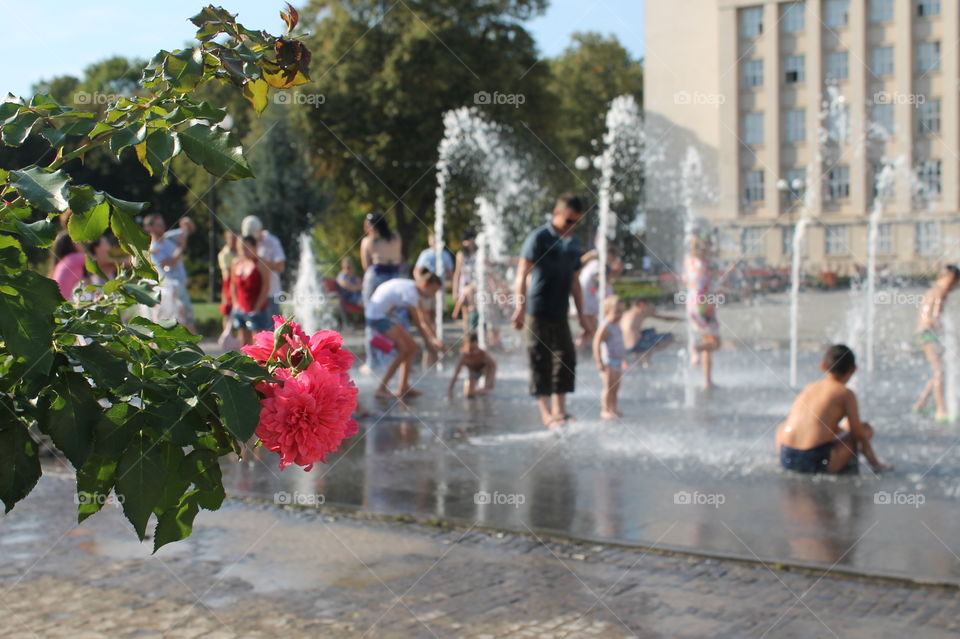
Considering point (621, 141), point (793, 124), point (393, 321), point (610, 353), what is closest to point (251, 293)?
point (393, 321)

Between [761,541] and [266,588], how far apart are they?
8.12ft

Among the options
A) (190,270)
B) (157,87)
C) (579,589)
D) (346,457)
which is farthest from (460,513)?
(190,270)

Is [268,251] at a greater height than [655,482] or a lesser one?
greater

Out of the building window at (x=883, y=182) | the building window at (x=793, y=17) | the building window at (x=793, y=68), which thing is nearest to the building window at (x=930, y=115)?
the building window at (x=883, y=182)

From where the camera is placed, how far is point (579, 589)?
5.15 meters

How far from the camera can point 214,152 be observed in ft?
6.60

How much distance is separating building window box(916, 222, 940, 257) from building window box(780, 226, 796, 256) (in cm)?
541

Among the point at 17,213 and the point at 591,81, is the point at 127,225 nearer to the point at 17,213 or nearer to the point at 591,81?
the point at 17,213

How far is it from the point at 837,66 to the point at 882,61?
204cm

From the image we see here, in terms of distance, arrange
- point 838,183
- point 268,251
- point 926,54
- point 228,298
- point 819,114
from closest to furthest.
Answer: point 228,298 → point 268,251 → point 926,54 → point 819,114 → point 838,183

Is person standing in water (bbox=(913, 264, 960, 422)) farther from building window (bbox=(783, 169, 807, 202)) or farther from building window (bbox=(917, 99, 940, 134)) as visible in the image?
building window (bbox=(783, 169, 807, 202))

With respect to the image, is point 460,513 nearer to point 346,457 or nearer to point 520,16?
point 346,457

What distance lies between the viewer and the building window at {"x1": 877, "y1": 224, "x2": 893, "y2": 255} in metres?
49.5

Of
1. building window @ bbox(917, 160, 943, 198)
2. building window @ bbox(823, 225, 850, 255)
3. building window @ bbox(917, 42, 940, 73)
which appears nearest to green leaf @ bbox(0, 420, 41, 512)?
building window @ bbox(917, 160, 943, 198)
